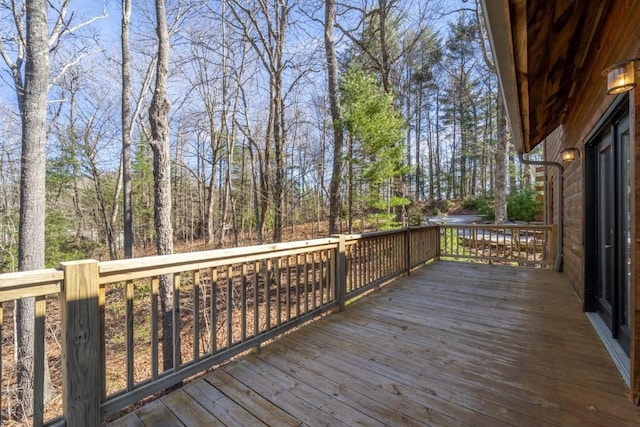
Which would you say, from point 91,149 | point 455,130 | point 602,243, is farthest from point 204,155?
point 455,130

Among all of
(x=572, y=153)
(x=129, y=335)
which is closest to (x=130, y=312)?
(x=129, y=335)

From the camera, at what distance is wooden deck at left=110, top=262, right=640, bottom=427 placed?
1.82 metres

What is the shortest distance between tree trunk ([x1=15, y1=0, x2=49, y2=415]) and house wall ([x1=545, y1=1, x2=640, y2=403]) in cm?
670

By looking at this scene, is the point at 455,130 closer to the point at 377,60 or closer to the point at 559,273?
the point at 377,60

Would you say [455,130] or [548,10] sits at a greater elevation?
[455,130]

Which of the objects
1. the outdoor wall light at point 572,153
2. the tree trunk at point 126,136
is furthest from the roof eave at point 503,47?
the tree trunk at point 126,136

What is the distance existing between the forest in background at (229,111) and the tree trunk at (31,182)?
152 cm

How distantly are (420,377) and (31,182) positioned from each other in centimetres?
579

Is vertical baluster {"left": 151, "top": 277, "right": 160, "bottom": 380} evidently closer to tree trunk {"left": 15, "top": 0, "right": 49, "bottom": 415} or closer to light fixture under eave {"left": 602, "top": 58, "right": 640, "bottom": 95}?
light fixture under eave {"left": 602, "top": 58, "right": 640, "bottom": 95}

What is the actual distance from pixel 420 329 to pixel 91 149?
12055mm

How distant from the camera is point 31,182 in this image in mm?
4523

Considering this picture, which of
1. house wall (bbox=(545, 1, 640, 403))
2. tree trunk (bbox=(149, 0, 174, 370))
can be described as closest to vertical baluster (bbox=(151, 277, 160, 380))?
house wall (bbox=(545, 1, 640, 403))

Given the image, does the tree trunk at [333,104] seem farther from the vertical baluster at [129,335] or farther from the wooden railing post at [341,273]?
the vertical baluster at [129,335]

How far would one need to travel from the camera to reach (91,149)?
10.5m
